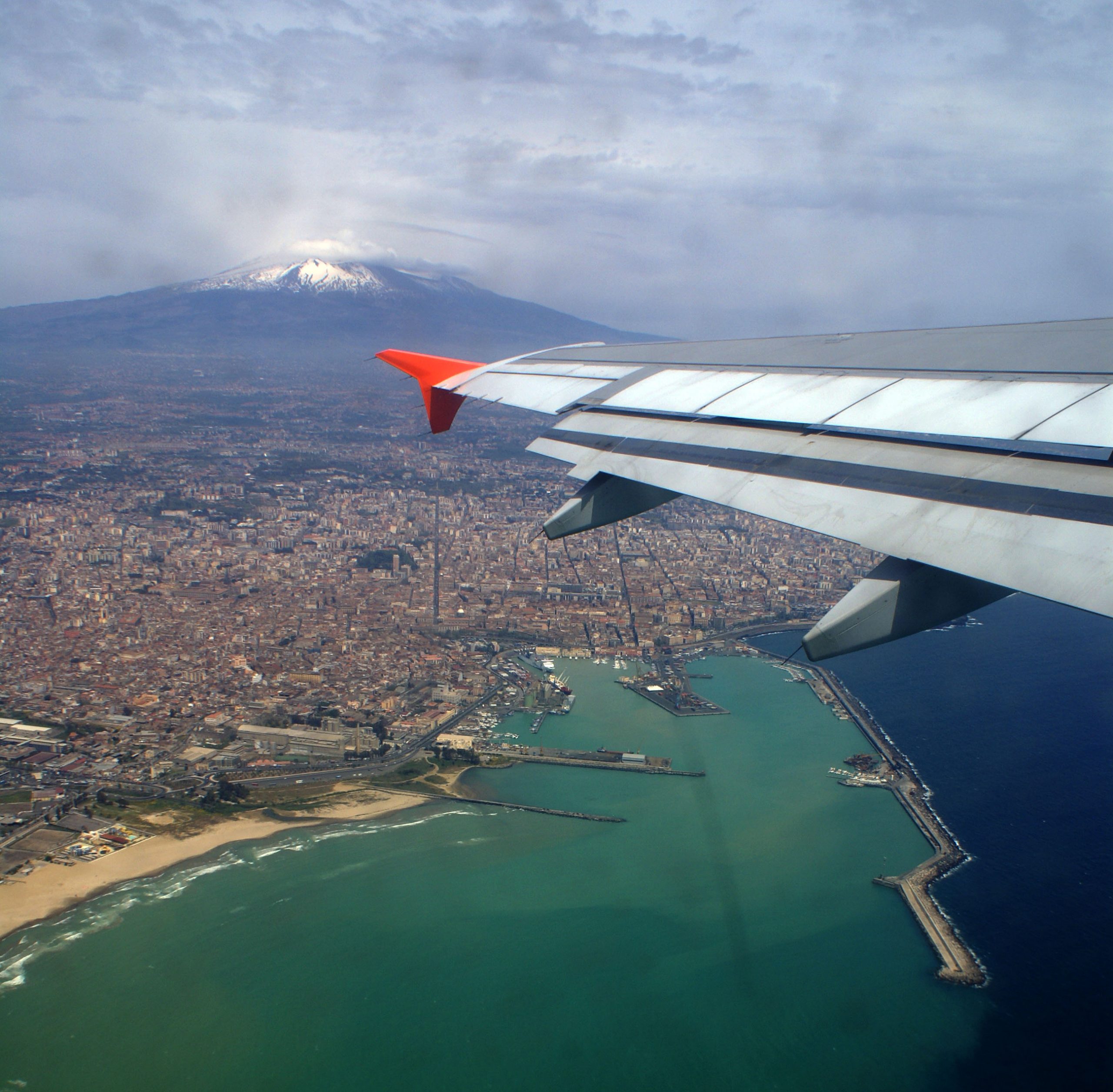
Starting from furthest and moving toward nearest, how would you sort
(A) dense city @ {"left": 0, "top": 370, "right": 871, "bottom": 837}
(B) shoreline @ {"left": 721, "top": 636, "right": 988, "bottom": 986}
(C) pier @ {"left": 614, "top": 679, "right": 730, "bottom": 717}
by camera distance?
(C) pier @ {"left": 614, "top": 679, "right": 730, "bottom": 717}, (A) dense city @ {"left": 0, "top": 370, "right": 871, "bottom": 837}, (B) shoreline @ {"left": 721, "top": 636, "right": 988, "bottom": 986}

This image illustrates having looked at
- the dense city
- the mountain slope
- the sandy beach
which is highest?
the mountain slope

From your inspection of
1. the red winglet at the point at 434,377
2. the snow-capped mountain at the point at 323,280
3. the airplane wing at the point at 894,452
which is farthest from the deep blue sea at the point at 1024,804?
the snow-capped mountain at the point at 323,280

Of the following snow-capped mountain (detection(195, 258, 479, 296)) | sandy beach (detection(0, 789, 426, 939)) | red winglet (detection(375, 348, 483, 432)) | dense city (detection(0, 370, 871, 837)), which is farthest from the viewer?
snow-capped mountain (detection(195, 258, 479, 296))

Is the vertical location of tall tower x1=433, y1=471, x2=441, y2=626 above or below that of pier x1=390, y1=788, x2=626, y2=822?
above

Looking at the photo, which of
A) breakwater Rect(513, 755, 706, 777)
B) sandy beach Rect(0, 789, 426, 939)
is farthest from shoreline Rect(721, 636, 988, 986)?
sandy beach Rect(0, 789, 426, 939)

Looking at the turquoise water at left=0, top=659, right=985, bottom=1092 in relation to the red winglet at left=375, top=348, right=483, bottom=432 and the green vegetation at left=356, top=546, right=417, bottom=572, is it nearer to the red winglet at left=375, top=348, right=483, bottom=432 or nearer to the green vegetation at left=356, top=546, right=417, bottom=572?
the red winglet at left=375, top=348, right=483, bottom=432

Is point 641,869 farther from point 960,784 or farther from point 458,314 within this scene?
point 458,314
